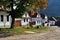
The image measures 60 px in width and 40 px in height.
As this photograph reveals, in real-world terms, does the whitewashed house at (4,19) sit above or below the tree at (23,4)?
below

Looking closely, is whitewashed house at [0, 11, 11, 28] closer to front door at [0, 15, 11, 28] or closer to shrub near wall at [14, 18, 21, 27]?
front door at [0, 15, 11, 28]

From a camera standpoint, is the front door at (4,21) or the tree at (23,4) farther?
the front door at (4,21)

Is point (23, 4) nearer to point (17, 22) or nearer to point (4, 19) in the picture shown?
point (4, 19)

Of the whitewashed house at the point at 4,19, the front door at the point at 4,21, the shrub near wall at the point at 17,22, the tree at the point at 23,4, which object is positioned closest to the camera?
the tree at the point at 23,4

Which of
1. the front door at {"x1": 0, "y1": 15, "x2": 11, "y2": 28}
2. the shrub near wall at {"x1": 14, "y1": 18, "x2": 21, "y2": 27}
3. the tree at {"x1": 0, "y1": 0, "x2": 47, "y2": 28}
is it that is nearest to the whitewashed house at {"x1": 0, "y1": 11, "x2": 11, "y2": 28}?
the front door at {"x1": 0, "y1": 15, "x2": 11, "y2": 28}

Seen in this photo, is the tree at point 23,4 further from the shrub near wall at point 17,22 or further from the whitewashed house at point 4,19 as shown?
the shrub near wall at point 17,22

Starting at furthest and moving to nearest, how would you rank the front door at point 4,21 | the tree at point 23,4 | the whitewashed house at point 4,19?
the front door at point 4,21 → the whitewashed house at point 4,19 → the tree at point 23,4

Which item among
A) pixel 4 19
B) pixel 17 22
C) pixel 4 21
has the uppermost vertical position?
pixel 4 19

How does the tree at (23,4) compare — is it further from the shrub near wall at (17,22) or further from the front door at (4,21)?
the shrub near wall at (17,22)

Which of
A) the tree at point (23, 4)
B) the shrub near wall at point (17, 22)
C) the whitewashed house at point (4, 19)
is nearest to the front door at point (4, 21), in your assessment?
the whitewashed house at point (4, 19)

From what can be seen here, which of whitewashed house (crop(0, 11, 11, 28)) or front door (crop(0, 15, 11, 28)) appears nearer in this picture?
whitewashed house (crop(0, 11, 11, 28))

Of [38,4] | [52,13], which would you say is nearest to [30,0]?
[38,4]

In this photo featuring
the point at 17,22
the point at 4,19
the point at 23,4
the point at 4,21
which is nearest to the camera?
the point at 23,4

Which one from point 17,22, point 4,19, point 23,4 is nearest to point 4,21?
point 4,19
